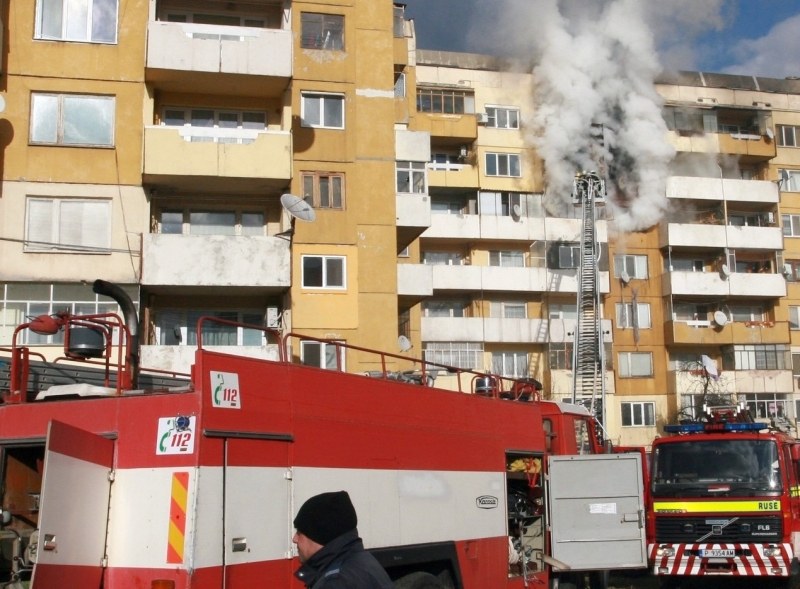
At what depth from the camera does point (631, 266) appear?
4797 centimetres

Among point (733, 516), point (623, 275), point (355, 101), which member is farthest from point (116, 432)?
point (623, 275)

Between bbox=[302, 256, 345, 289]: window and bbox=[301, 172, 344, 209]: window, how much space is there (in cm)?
146

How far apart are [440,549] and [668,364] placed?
39986 millimetres

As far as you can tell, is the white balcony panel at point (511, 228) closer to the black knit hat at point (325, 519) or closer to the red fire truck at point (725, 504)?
the red fire truck at point (725, 504)

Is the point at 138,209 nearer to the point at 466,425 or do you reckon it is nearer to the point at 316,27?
the point at 316,27

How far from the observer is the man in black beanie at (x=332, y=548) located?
4.46m

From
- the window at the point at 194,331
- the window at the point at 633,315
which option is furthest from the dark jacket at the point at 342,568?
the window at the point at 633,315

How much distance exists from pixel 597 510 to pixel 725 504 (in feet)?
14.5

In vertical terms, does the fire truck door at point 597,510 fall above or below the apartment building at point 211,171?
below

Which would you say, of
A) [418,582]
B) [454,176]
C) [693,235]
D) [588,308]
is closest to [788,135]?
[693,235]

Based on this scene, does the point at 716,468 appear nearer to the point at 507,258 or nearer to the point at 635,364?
the point at 507,258

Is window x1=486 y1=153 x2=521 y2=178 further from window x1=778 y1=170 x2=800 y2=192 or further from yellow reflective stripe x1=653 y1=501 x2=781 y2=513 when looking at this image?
yellow reflective stripe x1=653 y1=501 x2=781 y2=513

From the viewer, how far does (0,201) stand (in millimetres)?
23781

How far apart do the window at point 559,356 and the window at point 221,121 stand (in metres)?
21.7
